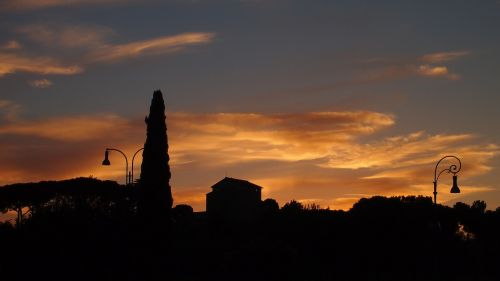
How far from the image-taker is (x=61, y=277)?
41844mm

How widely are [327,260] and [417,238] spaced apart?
8745 millimetres

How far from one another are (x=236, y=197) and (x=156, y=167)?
212ft

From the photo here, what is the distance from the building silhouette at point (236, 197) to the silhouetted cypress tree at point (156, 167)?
6175 cm

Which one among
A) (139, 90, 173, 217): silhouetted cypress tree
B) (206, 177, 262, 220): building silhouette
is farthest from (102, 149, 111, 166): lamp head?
(206, 177, 262, 220): building silhouette

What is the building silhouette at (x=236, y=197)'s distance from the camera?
111m

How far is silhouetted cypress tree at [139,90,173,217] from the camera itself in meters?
47.1

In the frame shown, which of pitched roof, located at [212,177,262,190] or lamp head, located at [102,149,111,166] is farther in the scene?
pitched roof, located at [212,177,262,190]

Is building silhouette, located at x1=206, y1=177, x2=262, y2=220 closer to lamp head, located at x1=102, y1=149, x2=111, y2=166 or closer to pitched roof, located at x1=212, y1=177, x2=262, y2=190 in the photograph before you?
pitched roof, located at x1=212, y1=177, x2=262, y2=190

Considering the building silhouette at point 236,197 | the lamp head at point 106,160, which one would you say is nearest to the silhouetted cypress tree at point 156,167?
the lamp head at point 106,160

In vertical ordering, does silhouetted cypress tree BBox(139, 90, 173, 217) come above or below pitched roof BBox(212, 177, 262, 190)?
below

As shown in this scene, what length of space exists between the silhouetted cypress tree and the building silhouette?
61.7 m

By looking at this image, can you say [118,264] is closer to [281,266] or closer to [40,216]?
[40,216]

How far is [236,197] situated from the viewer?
112m

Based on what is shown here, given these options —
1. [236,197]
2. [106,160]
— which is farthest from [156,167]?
[236,197]
